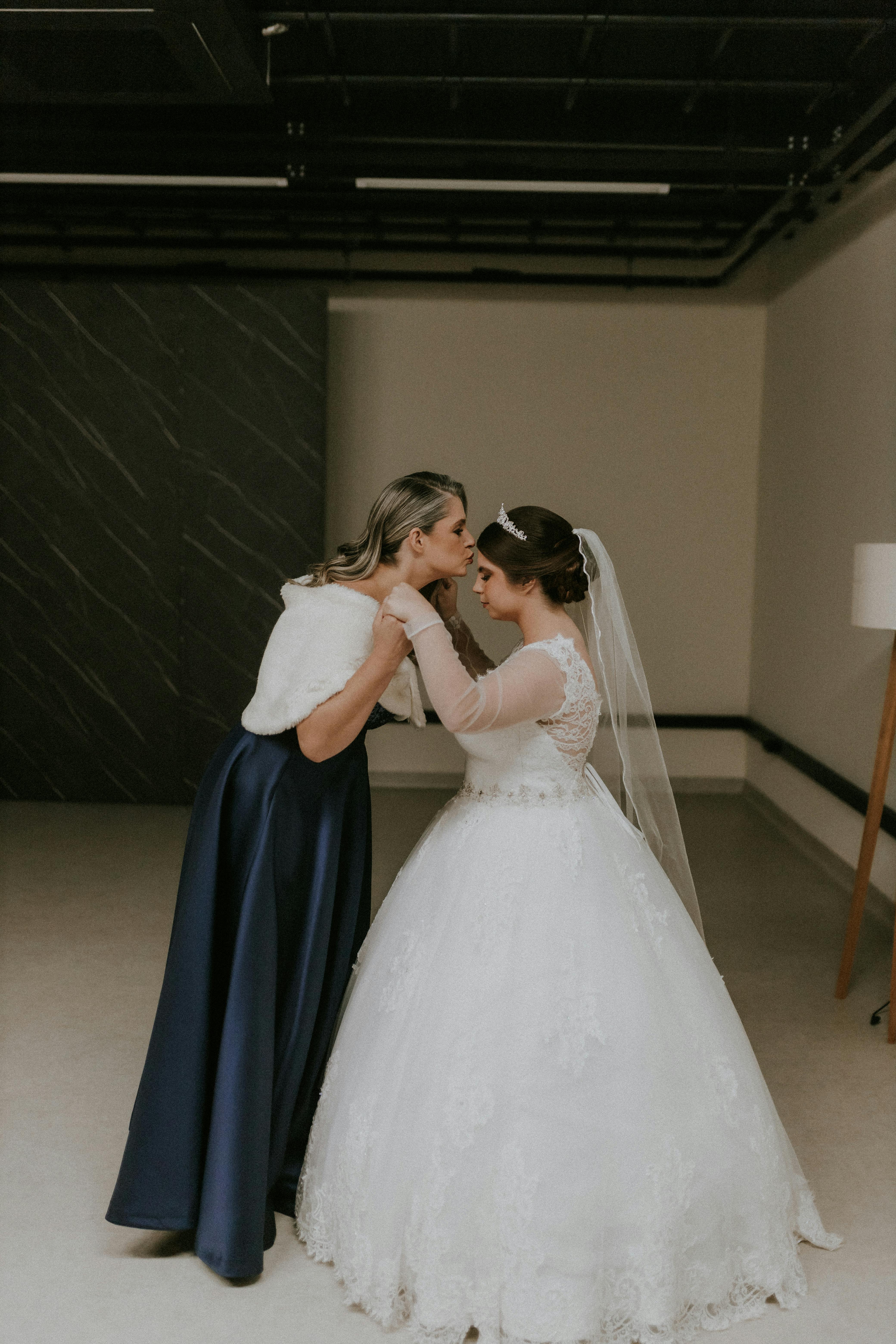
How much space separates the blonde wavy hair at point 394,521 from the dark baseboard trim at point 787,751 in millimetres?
1659

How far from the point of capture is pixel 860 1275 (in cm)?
226

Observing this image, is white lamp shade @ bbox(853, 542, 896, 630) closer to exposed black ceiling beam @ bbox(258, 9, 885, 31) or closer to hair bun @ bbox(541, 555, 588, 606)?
hair bun @ bbox(541, 555, 588, 606)

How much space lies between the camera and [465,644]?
2.58 m

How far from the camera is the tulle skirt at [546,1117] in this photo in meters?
1.95

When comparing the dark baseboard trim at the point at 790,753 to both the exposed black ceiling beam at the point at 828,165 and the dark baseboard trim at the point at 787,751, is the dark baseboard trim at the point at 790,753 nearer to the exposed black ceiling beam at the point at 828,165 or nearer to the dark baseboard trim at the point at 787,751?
the dark baseboard trim at the point at 787,751

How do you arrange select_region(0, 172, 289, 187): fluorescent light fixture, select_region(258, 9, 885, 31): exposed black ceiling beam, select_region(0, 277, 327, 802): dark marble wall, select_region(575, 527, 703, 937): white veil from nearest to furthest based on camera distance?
select_region(575, 527, 703, 937): white veil
select_region(258, 9, 885, 31): exposed black ceiling beam
select_region(0, 172, 289, 187): fluorescent light fixture
select_region(0, 277, 327, 802): dark marble wall

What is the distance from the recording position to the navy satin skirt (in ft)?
7.00

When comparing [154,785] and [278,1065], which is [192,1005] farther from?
[154,785]

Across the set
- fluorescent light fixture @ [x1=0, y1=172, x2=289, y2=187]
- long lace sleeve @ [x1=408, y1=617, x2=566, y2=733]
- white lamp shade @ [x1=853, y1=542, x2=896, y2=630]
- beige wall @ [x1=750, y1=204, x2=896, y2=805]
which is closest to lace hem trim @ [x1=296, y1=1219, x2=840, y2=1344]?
long lace sleeve @ [x1=408, y1=617, x2=566, y2=733]

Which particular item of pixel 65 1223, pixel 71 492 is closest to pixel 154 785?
pixel 71 492

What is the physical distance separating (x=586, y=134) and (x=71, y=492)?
3255mm

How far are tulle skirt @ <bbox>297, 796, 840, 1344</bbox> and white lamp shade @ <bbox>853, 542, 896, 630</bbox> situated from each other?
1.54 meters

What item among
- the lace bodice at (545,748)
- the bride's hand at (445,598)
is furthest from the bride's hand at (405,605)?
the bride's hand at (445,598)

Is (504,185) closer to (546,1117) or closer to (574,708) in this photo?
(574,708)
